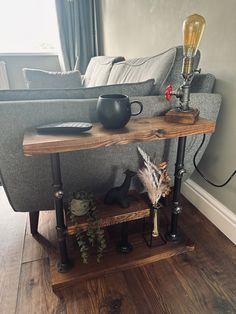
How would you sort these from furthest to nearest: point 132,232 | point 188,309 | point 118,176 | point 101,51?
1. point 101,51
2. point 132,232
3. point 118,176
4. point 188,309

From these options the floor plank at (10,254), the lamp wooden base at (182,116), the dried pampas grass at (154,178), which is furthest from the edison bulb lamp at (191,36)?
the floor plank at (10,254)

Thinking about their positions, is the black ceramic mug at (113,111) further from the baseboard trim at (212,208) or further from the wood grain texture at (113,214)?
the baseboard trim at (212,208)

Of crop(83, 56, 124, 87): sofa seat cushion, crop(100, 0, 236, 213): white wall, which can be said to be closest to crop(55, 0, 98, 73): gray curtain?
crop(83, 56, 124, 87): sofa seat cushion

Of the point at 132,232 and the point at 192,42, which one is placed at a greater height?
the point at 192,42

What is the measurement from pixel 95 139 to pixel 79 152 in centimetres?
25

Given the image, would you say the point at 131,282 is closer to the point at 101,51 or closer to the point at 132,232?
the point at 132,232

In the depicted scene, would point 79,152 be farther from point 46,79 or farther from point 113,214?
point 46,79

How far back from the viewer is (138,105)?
0.98 m

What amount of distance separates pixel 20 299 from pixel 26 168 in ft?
1.71

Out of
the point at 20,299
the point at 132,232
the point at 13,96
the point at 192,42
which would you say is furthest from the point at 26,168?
the point at 192,42

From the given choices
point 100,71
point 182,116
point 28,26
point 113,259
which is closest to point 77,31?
point 28,26

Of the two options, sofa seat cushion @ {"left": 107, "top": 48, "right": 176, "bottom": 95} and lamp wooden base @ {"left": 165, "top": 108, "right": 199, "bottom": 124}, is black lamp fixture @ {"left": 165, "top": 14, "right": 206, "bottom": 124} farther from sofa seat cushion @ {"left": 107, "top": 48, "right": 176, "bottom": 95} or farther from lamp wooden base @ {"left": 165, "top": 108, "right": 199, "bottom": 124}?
sofa seat cushion @ {"left": 107, "top": 48, "right": 176, "bottom": 95}

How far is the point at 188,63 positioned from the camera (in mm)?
903

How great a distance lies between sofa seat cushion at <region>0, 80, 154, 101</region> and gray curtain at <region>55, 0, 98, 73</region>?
2721 mm
